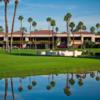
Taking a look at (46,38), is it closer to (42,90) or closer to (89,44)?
(89,44)

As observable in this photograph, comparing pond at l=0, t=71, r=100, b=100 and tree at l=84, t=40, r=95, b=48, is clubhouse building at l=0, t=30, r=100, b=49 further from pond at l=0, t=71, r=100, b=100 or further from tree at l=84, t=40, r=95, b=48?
pond at l=0, t=71, r=100, b=100

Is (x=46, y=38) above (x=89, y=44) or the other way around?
above

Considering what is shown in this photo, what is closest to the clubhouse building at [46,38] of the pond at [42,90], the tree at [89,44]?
the tree at [89,44]

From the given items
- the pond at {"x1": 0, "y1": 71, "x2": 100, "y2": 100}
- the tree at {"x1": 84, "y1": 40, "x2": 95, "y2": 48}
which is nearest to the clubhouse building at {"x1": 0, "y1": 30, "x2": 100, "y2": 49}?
the tree at {"x1": 84, "y1": 40, "x2": 95, "y2": 48}

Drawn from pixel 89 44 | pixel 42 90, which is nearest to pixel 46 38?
pixel 89 44

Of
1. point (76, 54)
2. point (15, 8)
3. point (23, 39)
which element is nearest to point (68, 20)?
point (23, 39)

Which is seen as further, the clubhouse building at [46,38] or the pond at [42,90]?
the clubhouse building at [46,38]

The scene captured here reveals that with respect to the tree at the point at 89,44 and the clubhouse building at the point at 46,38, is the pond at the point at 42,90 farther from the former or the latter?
the clubhouse building at the point at 46,38

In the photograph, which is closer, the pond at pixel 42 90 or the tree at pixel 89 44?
the pond at pixel 42 90

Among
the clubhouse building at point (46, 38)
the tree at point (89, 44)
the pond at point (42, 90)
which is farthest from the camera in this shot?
the clubhouse building at point (46, 38)

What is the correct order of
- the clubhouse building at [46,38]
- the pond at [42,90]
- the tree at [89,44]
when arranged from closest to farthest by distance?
the pond at [42,90] → the tree at [89,44] → the clubhouse building at [46,38]

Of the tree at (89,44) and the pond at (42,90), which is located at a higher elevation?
the pond at (42,90)

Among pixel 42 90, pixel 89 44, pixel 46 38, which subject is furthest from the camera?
pixel 46 38

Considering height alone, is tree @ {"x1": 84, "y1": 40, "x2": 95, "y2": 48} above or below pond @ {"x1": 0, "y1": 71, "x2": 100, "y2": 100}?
below
